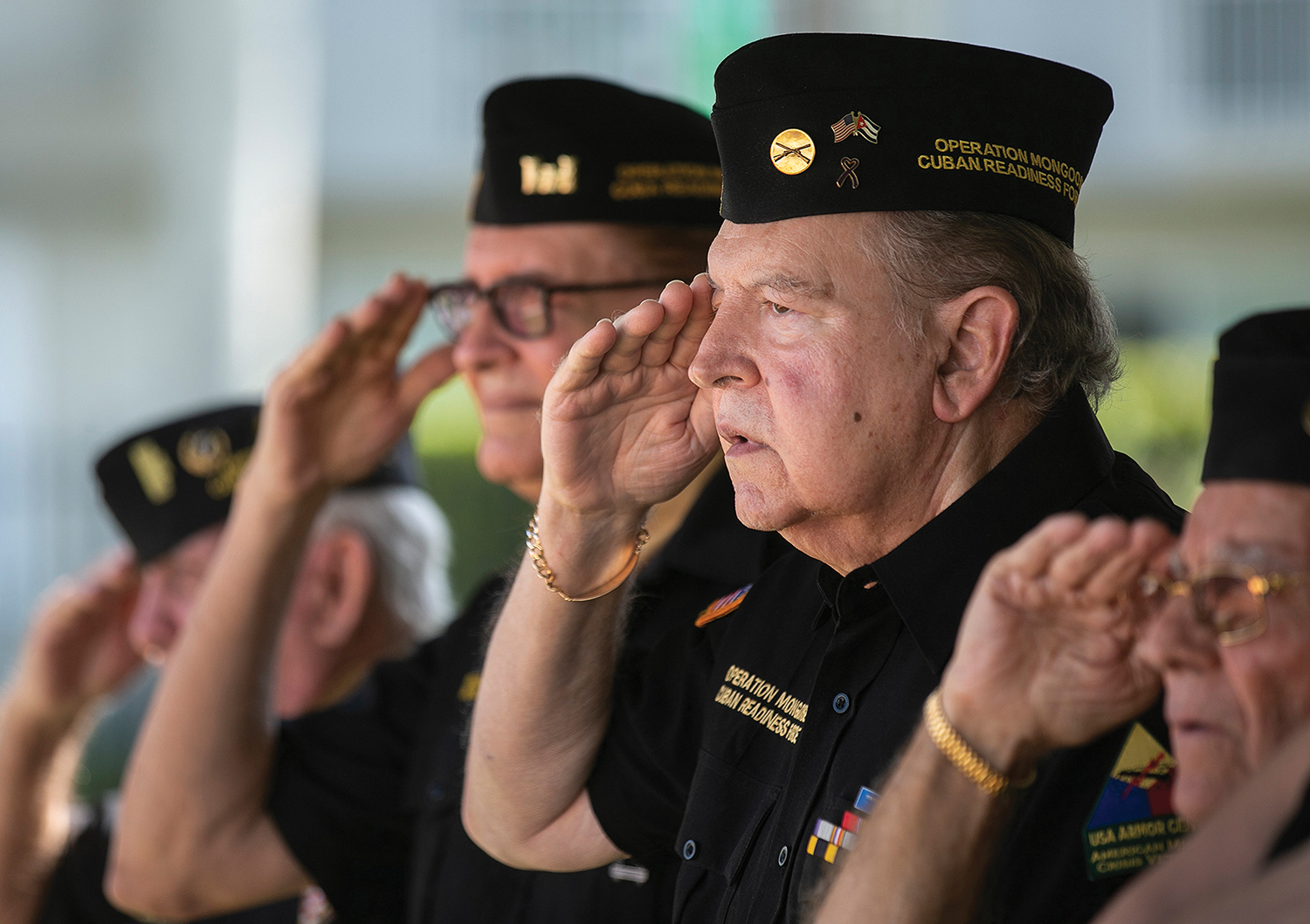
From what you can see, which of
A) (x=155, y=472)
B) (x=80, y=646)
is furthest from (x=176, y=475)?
(x=80, y=646)

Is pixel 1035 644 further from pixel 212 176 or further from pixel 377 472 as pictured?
pixel 212 176

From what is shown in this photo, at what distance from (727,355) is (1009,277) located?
36 cm

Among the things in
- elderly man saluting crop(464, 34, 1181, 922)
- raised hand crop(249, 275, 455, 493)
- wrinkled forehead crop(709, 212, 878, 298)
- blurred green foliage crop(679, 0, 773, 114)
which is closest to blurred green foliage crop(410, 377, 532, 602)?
Result: blurred green foliage crop(679, 0, 773, 114)

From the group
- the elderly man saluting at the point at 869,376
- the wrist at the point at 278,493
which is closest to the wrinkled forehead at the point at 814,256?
the elderly man saluting at the point at 869,376

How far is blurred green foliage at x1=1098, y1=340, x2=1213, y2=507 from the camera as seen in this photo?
6.23 m

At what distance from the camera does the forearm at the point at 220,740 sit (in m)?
2.93

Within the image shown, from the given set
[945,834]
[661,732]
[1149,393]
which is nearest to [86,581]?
[661,732]

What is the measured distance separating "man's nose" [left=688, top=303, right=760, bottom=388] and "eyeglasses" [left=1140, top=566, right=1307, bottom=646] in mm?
671

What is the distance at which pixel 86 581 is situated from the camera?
387 centimetres

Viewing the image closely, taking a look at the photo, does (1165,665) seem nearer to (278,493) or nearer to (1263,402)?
(1263,402)

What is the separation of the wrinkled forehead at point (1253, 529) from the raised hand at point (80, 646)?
3.15 metres

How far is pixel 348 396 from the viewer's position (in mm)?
3123

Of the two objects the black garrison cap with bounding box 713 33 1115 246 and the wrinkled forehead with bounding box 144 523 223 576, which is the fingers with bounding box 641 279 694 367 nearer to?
the black garrison cap with bounding box 713 33 1115 246

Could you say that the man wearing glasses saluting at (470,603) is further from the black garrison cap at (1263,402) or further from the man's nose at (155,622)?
the black garrison cap at (1263,402)
